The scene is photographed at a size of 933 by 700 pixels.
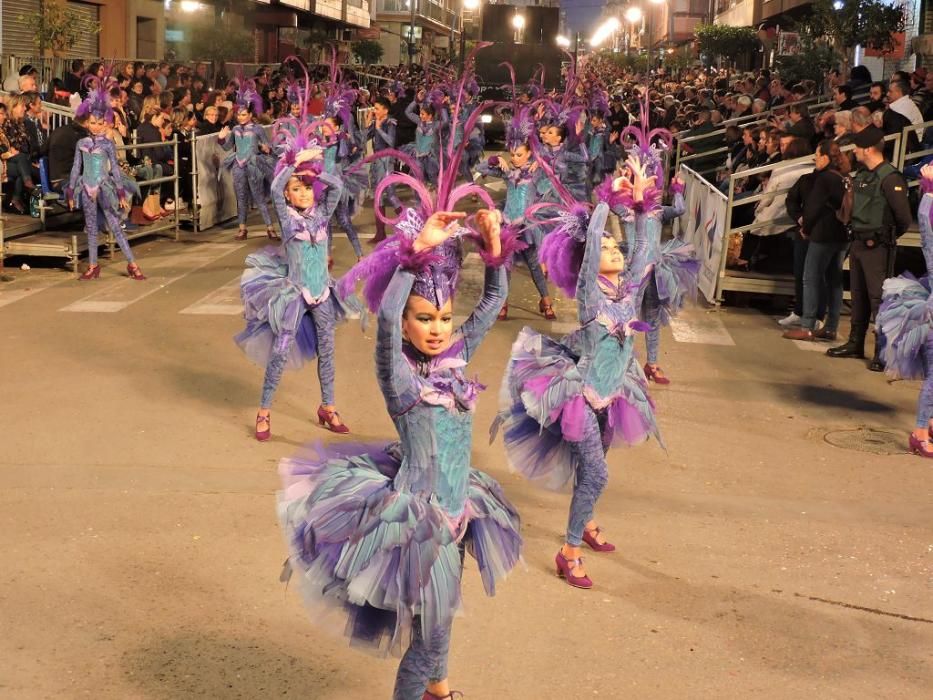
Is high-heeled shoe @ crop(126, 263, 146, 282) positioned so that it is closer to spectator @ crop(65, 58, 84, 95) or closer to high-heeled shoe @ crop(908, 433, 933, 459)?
spectator @ crop(65, 58, 84, 95)

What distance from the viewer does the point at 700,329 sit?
525 inches

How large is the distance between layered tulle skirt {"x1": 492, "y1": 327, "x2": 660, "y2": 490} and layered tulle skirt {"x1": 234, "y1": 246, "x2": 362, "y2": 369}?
2.45 m

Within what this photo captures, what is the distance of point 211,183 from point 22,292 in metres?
6.11

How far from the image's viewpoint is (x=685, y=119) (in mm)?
28062

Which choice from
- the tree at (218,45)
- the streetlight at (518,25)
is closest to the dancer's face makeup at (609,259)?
the tree at (218,45)

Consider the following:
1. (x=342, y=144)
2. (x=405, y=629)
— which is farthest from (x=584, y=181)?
(x=405, y=629)

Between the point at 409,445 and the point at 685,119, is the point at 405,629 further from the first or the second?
the point at 685,119

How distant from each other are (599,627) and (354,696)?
1.31m

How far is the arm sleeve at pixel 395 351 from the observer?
4.26 meters

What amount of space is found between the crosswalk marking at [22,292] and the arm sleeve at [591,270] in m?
8.99

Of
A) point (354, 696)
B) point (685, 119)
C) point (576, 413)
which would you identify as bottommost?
point (354, 696)

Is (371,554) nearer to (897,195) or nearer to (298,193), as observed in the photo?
(298,193)

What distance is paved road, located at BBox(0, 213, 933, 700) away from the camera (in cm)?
528

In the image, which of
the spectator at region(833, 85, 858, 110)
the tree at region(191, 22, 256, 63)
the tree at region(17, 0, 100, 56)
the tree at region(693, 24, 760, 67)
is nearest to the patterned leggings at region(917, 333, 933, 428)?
the spectator at region(833, 85, 858, 110)
